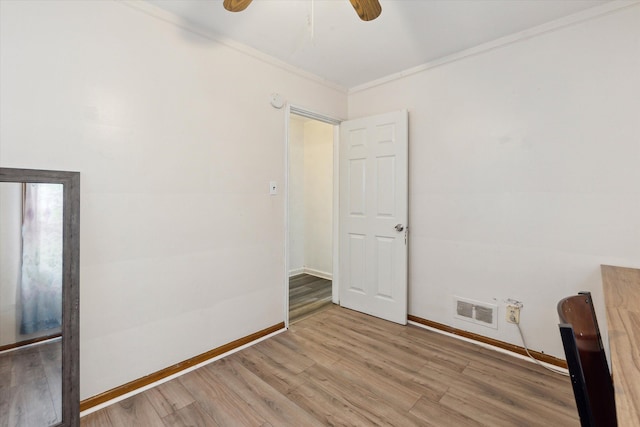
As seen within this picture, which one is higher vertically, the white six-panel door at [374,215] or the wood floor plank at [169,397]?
the white six-panel door at [374,215]

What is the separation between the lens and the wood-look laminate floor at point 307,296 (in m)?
3.15

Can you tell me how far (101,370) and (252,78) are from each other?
227cm

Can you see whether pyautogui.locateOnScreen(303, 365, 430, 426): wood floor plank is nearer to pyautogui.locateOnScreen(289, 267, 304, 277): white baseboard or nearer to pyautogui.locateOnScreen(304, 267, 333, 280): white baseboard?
pyautogui.locateOnScreen(304, 267, 333, 280): white baseboard

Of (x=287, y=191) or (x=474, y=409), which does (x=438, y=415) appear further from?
(x=287, y=191)

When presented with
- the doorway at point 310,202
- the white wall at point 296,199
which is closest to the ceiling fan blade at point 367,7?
the doorway at point 310,202

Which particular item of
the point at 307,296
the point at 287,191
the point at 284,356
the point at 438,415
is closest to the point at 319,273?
the point at 307,296

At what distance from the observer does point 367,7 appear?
1.49m

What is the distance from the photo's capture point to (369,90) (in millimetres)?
3115

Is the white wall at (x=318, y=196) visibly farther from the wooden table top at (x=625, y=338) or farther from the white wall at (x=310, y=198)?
the wooden table top at (x=625, y=338)

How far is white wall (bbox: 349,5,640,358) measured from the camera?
1.88 m

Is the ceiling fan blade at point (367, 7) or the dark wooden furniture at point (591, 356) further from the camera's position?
the ceiling fan blade at point (367, 7)

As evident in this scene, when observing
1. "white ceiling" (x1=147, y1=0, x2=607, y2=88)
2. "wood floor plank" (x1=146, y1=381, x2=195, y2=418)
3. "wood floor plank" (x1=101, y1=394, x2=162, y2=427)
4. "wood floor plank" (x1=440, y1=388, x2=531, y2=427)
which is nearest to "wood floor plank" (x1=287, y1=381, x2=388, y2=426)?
"wood floor plank" (x1=440, y1=388, x2=531, y2=427)

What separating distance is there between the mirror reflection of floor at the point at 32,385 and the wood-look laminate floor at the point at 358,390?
8.9 inches

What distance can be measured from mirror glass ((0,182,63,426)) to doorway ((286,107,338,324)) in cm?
280
